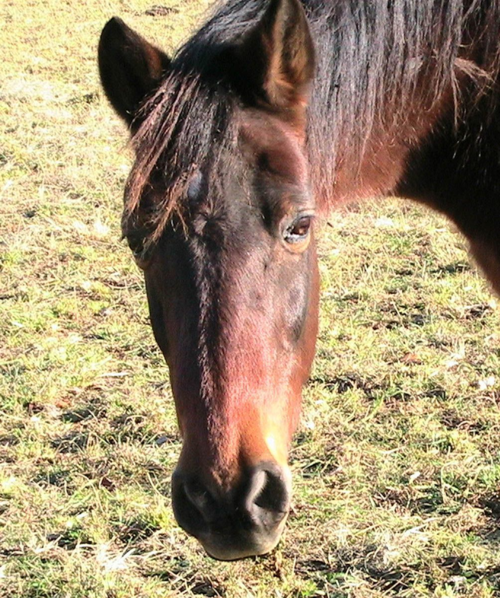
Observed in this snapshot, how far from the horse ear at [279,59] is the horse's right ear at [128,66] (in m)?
0.29

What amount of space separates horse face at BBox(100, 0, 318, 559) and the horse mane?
3 cm

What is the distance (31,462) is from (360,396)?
1.86 m

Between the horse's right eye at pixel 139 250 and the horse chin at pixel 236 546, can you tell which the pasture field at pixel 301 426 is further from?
the horse chin at pixel 236 546

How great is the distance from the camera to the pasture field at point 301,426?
3482 mm

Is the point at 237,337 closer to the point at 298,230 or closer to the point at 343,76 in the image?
the point at 298,230

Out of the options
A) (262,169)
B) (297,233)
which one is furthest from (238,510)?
(262,169)

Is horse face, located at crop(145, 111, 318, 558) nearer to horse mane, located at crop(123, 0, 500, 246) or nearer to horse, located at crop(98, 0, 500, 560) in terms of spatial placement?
horse, located at crop(98, 0, 500, 560)

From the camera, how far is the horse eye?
228cm

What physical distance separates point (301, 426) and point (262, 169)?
2357 millimetres

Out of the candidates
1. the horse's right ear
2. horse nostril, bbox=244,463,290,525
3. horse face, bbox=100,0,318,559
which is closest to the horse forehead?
horse face, bbox=100,0,318,559

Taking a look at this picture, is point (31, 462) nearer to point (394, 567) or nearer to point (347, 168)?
point (394, 567)

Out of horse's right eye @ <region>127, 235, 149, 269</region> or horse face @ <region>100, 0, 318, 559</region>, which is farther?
horse's right eye @ <region>127, 235, 149, 269</region>

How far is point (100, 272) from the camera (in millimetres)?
6254

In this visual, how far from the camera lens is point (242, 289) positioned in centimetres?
216
